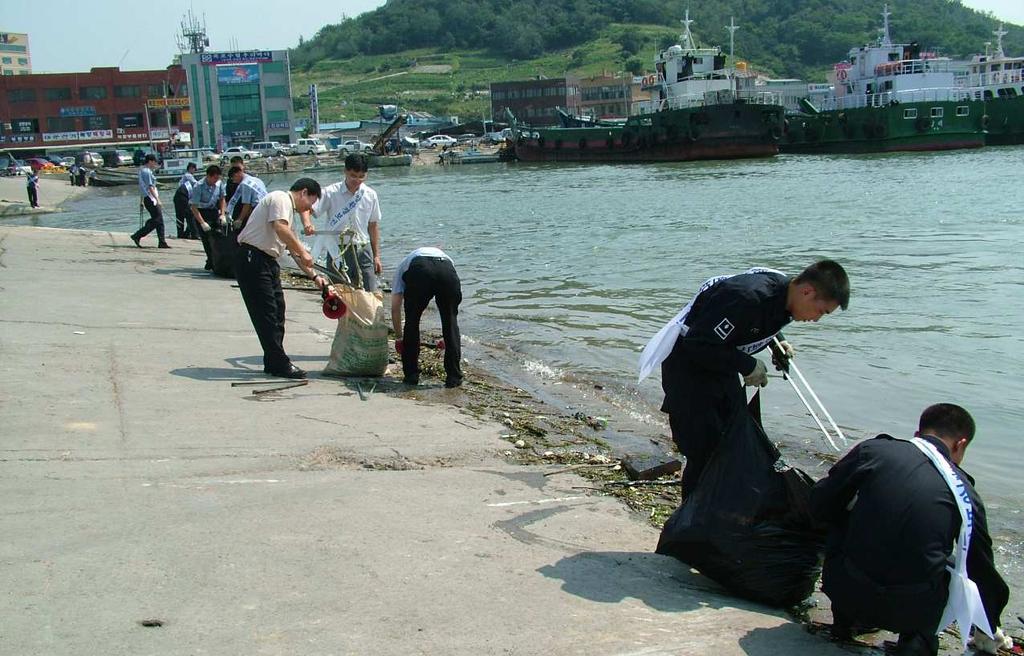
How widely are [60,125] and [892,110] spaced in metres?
77.0

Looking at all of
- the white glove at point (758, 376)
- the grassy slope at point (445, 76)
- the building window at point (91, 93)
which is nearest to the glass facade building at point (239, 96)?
the building window at point (91, 93)

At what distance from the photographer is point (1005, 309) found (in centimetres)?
1188

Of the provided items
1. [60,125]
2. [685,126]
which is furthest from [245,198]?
[60,125]

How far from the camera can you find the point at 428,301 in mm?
7418

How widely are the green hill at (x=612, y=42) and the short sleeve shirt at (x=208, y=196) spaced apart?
12557cm

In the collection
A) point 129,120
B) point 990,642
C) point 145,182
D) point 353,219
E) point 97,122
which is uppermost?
point 129,120

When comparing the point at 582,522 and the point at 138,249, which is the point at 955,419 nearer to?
the point at 582,522

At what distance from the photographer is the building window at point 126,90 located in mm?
93250

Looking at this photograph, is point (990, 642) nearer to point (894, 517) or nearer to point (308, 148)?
point (894, 517)

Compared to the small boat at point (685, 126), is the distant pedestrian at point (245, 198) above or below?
below

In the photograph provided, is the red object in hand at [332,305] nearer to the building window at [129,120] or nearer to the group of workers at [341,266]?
the group of workers at [341,266]

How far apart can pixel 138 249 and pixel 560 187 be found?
25980mm

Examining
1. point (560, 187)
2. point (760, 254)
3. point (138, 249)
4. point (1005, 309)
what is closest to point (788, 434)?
point (1005, 309)

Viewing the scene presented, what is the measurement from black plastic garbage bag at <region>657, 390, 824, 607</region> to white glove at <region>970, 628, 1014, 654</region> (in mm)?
632
